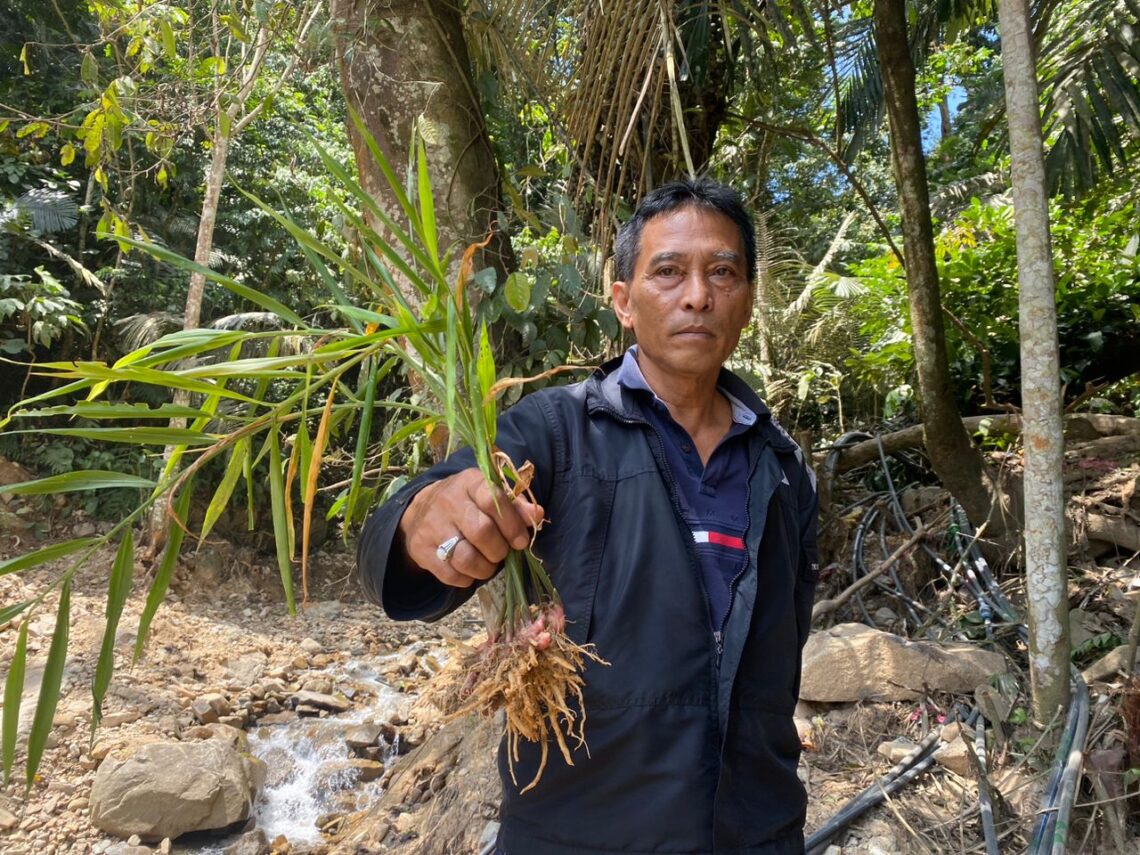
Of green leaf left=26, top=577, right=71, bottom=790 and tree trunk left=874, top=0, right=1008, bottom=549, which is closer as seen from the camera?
Answer: green leaf left=26, top=577, right=71, bottom=790

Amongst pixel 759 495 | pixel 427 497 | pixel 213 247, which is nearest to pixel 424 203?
pixel 427 497

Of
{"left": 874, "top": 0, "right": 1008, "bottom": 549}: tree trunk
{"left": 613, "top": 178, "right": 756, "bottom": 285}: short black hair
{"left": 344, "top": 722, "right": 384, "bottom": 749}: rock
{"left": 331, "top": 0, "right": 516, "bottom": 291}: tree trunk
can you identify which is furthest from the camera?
{"left": 344, "top": 722, "right": 384, "bottom": 749}: rock

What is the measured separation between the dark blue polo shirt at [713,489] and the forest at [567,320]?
0.17 metres

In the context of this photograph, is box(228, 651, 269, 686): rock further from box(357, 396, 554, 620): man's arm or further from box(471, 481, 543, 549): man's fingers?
box(471, 481, 543, 549): man's fingers

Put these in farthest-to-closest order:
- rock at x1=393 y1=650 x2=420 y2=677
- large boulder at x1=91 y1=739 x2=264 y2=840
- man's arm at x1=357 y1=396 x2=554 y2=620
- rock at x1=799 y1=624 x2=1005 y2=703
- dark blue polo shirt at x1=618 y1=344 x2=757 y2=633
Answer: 1. rock at x1=393 y1=650 x2=420 y2=677
2. large boulder at x1=91 y1=739 x2=264 y2=840
3. rock at x1=799 y1=624 x2=1005 y2=703
4. dark blue polo shirt at x1=618 y1=344 x2=757 y2=633
5. man's arm at x1=357 y1=396 x2=554 y2=620

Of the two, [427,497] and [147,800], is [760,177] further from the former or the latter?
[147,800]

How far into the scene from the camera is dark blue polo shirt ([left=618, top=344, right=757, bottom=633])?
125 cm

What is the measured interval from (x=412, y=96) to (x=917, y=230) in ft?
7.45

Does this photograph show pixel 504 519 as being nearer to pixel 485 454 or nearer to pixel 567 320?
pixel 485 454

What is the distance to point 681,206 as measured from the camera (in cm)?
141

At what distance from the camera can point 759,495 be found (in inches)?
51.5

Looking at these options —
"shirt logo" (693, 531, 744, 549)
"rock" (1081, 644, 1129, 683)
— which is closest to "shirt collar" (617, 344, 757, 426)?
"shirt logo" (693, 531, 744, 549)

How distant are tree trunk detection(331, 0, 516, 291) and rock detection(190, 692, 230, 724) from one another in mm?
3686

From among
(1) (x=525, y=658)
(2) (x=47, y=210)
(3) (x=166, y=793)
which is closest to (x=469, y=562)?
(1) (x=525, y=658)
